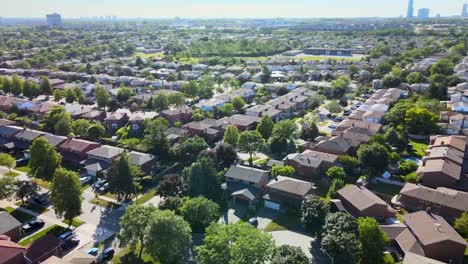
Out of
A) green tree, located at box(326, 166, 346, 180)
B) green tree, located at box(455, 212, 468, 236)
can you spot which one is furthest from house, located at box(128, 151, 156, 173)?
green tree, located at box(455, 212, 468, 236)

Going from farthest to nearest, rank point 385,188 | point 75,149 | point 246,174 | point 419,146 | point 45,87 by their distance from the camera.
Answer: point 45,87, point 419,146, point 75,149, point 385,188, point 246,174

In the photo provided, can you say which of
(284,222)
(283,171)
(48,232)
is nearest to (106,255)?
(48,232)

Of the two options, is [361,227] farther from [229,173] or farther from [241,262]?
[229,173]

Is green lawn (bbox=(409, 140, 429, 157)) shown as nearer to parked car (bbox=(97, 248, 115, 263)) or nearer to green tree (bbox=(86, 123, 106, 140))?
parked car (bbox=(97, 248, 115, 263))

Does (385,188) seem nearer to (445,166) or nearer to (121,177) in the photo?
(445,166)

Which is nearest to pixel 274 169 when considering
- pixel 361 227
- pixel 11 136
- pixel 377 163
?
pixel 377 163
